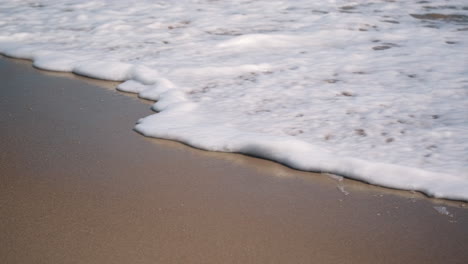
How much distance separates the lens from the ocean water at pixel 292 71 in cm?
255

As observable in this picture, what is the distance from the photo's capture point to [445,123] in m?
2.86

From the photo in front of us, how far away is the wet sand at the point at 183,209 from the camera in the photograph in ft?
5.78

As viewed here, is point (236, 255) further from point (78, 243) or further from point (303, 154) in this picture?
point (303, 154)

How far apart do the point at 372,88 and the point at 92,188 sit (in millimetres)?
1928

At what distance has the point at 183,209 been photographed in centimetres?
203

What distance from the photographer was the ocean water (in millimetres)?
2549

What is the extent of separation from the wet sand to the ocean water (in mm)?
161

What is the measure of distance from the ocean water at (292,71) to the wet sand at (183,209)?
0.53 ft

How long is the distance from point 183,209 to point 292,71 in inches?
76.6

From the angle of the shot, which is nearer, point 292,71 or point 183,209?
point 183,209

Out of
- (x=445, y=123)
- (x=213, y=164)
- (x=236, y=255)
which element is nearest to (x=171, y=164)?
(x=213, y=164)

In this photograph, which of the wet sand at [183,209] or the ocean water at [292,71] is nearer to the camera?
the wet sand at [183,209]

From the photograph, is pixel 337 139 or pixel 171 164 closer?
pixel 171 164

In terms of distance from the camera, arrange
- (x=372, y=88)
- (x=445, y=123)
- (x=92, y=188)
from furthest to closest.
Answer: (x=372, y=88) < (x=445, y=123) < (x=92, y=188)
